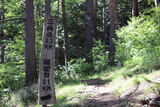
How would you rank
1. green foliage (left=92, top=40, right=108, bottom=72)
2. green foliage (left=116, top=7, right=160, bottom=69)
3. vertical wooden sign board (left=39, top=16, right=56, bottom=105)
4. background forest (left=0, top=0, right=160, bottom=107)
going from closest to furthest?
vertical wooden sign board (left=39, top=16, right=56, bottom=105) < green foliage (left=116, top=7, right=160, bottom=69) < background forest (left=0, top=0, right=160, bottom=107) < green foliage (left=92, top=40, right=108, bottom=72)

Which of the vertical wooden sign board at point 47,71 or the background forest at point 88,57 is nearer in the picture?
the vertical wooden sign board at point 47,71

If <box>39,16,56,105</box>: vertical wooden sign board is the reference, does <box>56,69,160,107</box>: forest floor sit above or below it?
below

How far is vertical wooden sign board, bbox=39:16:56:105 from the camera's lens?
5.95 meters

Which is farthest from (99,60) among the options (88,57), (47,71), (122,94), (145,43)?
(47,71)

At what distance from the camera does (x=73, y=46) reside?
83.5 ft

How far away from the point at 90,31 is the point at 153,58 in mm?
9968

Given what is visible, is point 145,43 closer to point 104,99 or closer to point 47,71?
point 104,99

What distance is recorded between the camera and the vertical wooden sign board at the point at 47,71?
595cm

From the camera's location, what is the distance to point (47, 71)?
6000mm

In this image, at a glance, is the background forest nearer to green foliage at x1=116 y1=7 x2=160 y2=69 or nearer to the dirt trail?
green foliage at x1=116 y1=7 x2=160 y2=69

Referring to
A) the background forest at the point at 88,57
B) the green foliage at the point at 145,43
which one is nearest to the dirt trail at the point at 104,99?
the background forest at the point at 88,57

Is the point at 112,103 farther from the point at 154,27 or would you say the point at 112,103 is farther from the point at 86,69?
the point at 86,69

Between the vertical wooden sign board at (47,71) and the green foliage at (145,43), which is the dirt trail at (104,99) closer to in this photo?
the vertical wooden sign board at (47,71)

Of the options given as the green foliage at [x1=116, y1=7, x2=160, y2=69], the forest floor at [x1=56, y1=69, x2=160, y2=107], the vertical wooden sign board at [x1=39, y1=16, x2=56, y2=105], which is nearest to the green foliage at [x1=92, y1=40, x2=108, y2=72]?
the green foliage at [x1=116, y1=7, x2=160, y2=69]
